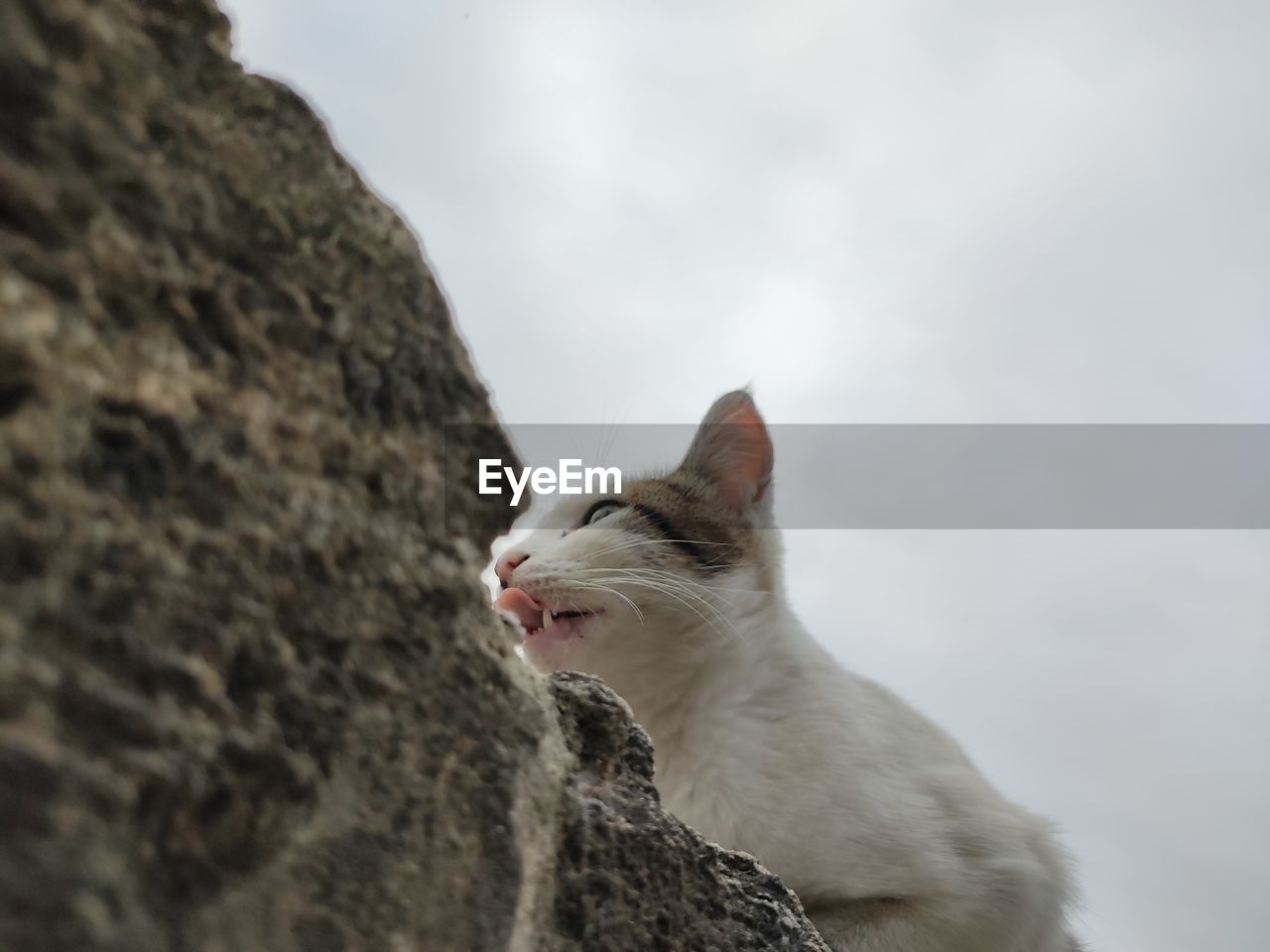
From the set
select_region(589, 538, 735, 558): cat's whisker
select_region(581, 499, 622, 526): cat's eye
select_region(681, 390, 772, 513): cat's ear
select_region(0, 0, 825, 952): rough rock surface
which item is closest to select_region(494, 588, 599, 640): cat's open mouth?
select_region(589, 538, 735, 558): cat's whisker

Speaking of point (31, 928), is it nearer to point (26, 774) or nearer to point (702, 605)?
point (26, 774)

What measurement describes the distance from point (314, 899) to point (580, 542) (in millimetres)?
1151

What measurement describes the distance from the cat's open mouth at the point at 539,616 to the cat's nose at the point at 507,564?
0.02 metres

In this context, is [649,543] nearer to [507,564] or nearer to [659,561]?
[659,561]

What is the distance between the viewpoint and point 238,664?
1.15 ft

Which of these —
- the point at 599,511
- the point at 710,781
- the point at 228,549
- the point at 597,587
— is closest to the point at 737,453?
the point at 599,511

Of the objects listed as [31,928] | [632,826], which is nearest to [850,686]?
[632,826]

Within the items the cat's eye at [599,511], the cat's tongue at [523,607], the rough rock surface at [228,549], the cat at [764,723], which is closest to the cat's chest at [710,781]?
the cat at [764,723]

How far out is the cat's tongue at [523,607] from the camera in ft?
4.68

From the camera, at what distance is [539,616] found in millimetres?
1462

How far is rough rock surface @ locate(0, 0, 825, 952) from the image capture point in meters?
0.29

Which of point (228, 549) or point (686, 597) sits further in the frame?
point (686, 597)

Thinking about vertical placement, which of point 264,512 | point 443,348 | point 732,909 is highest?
point 443,348

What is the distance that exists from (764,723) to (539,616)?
403 millimetres
